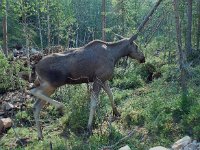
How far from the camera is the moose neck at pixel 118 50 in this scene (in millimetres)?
11719

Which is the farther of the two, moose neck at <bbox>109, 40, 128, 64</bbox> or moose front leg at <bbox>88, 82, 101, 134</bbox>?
moose neck at <bbox>109, 40, 128, 64</bbox>

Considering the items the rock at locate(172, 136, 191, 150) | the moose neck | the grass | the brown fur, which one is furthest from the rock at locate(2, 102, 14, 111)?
the rock at locate(172, 136, 191, 150)

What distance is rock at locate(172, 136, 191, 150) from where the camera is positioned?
869cm

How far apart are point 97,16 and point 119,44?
187 feet

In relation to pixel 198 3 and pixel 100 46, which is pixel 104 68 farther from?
pixel 198 3

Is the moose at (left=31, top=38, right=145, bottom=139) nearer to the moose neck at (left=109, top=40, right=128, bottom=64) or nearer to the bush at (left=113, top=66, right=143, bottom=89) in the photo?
the moose neck at (left=109, top=40, right=128, bottom=64)

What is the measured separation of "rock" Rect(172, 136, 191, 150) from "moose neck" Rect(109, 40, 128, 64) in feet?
12.0

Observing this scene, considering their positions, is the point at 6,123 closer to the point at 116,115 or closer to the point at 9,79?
the point at 116,115

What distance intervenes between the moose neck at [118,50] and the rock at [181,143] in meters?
3.65

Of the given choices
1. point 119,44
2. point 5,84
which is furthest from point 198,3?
point 119,44

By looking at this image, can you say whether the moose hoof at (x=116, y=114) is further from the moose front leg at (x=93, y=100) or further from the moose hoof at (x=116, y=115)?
the moose front leg at (x=93, y=100)

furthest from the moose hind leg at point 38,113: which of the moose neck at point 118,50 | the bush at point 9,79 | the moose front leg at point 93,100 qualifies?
the bush at point 9,79

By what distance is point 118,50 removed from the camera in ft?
38.8

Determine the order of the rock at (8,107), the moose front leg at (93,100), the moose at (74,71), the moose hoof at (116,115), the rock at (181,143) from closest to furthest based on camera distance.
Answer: the rock at (181,143), the moose front leg at (93,100), the moose at (74,71), the moose hoof at (116,115), the rock at (8,107)
